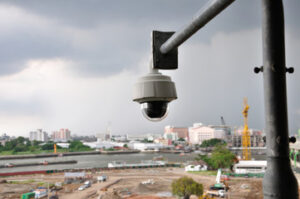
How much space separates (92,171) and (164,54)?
19.4 m

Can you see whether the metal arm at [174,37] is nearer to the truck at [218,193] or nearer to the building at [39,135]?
the truck at [218,193]

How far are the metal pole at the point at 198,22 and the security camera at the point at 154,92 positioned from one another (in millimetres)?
58

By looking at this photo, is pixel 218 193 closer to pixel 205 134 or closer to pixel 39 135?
pixel 205 134

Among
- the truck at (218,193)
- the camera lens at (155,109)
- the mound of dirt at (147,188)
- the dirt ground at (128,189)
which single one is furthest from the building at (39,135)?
the camera lens at (155,109)

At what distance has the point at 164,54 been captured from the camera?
24.4 inches

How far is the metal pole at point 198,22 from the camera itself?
426 mm

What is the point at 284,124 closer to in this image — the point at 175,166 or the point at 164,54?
the point at 164,54

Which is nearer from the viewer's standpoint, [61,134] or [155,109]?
[155,109]

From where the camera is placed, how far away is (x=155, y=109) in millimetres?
637

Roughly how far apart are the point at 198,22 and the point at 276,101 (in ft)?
0.56

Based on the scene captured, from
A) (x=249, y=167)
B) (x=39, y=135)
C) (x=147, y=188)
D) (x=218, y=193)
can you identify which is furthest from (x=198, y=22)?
(x=39, y=135)

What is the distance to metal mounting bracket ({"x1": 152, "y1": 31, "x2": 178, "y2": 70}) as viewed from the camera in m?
0.61

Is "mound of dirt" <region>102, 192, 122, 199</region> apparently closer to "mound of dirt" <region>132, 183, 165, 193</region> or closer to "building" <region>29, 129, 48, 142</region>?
"mound of dirt" <region>132, 183, 165, 193</region>

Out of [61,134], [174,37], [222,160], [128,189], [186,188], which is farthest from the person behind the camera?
[61,134]
